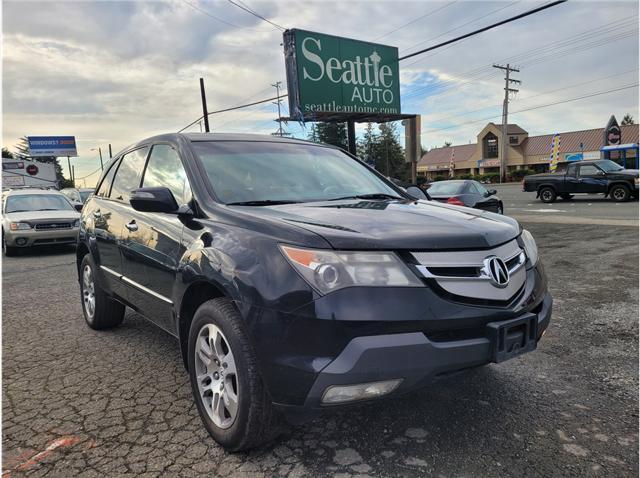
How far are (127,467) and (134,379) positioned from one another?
1.12 meters

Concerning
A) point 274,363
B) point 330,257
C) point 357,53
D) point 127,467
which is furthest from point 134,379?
point 357,53

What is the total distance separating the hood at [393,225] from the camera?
6.83 ft

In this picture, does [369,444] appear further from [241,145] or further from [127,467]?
[241,145]

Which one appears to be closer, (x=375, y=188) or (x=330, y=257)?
(x=330, y=257)

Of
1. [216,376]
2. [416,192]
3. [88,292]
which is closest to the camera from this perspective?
[216,376]

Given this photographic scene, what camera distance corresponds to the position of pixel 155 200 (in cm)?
278

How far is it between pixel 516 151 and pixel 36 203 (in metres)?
58.4

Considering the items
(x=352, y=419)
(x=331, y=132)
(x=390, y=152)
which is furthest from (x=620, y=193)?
(x=390, y=152)

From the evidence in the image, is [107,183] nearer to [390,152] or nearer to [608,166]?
[608,166]

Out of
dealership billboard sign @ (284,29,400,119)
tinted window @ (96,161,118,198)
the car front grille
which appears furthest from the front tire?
dealership billboard sign @ (284,29,400,119)

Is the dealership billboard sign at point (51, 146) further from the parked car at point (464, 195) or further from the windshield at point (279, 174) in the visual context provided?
the windshield at point (279, 174)

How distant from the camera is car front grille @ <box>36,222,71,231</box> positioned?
10797 millimetres

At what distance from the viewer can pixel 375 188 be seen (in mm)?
3525

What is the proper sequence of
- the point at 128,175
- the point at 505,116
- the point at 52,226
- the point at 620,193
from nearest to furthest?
the point at 128,175, the point at 52,226, the point at 620,193, the point at 505,116
